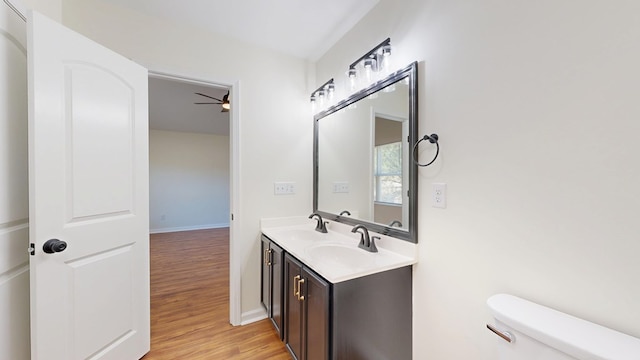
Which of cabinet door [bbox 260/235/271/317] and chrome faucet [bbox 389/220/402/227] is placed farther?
cabinet door [bbox 260/235/271/317]

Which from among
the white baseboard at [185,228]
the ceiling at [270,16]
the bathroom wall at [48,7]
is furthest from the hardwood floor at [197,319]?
the ceiling at [270,16]

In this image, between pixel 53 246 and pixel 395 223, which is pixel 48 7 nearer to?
pixel 53 246

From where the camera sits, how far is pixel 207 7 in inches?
65.4

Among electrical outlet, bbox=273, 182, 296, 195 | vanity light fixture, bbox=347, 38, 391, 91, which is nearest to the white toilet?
vanity light fixture, bbox=347, 38, 391, 91

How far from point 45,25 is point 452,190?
2144 mm

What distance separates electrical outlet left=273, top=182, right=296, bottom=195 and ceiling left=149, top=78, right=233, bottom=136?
1.50 meters

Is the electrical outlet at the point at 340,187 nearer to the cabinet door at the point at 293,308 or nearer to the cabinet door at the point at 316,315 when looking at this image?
the cabinet door at the point at 293,308

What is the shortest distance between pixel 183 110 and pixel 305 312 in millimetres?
4395

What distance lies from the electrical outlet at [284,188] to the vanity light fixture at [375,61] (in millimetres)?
1122

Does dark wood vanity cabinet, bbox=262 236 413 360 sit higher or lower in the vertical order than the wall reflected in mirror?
lower

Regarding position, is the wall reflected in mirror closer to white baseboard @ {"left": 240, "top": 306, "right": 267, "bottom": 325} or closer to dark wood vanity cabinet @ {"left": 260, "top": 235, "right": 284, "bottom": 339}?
dark wood vanity cabinet @ {"left": 260, "top": 235, "right": 284, "bottom": 339}

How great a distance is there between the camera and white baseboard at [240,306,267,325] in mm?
2033

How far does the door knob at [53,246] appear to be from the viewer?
1.13 metres

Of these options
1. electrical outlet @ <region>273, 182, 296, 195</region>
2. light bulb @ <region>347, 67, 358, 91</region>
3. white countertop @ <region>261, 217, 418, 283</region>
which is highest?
light bulb @ <region>347, 67, 358, 91</region>
